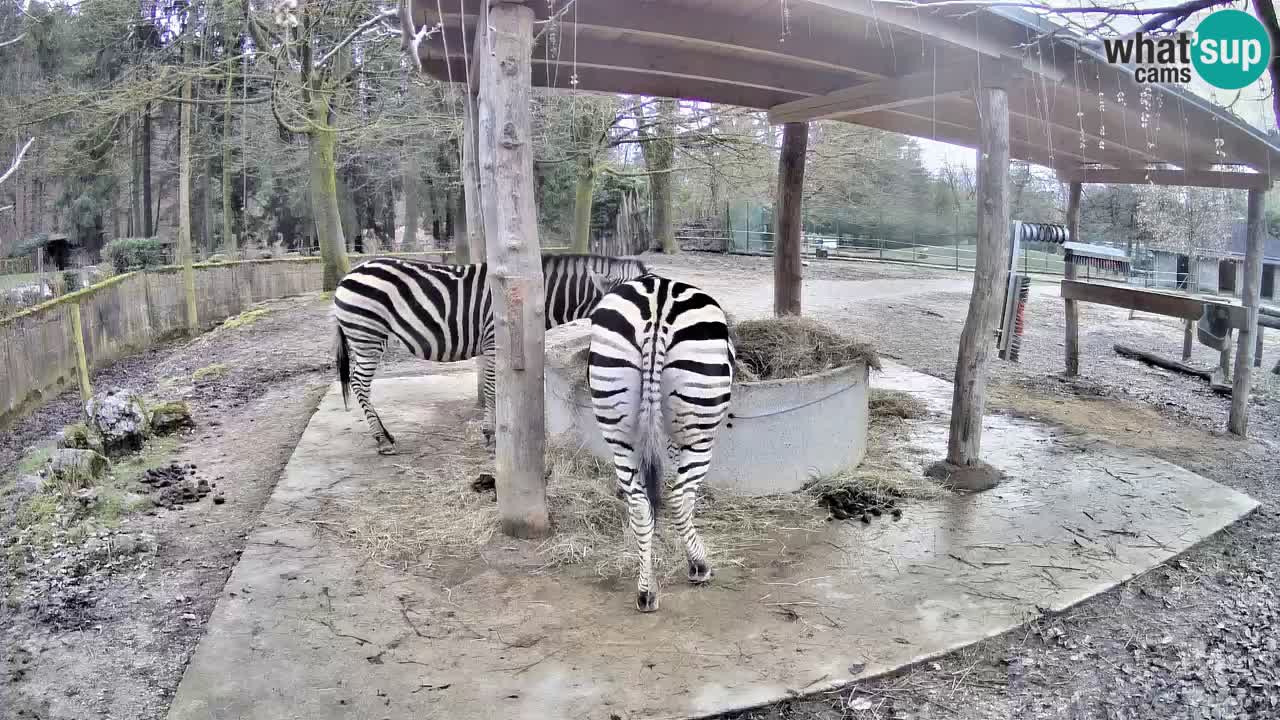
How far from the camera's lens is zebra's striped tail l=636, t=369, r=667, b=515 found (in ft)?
12.1

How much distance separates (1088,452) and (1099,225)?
31.8 feet

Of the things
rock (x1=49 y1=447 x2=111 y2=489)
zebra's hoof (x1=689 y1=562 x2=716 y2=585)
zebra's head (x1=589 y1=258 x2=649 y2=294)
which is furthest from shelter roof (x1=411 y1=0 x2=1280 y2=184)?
rock (x1=49 y1=447 x2=111 y2=489)

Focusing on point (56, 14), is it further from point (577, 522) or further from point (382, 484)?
point (577, 522)

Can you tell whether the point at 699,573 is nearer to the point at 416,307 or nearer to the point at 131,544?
the point at 131,544

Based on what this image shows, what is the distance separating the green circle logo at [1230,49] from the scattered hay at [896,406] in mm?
3715

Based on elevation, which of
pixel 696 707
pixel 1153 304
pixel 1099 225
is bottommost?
pixel 696 707

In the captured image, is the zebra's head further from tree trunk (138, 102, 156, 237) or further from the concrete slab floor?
tree trunk (138, 102, 156, 237)

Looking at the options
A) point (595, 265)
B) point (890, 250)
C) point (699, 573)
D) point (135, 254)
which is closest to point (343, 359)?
point (595, 265)

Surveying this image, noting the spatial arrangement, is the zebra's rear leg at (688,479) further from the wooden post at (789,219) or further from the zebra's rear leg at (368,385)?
the wooden post at (789,219)

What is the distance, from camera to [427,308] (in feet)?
20.9

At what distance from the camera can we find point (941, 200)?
68.8ft

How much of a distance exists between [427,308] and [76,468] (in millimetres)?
2647

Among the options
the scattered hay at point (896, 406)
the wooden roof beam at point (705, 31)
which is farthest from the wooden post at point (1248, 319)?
the wooden roof beam at point (705, 31)

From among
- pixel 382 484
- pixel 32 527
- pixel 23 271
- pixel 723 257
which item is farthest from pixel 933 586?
pixel 723 257
